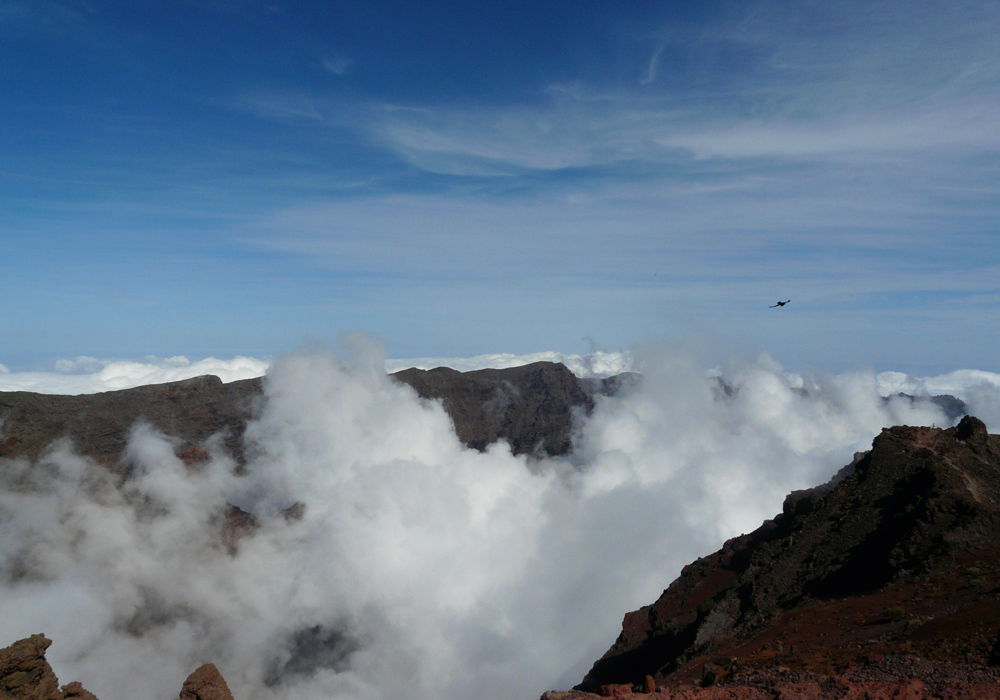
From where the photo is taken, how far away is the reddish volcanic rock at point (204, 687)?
36.2 metres

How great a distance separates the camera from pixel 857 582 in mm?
40250

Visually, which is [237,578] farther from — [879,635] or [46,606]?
[879,635]

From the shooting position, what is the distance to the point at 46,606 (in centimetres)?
15212

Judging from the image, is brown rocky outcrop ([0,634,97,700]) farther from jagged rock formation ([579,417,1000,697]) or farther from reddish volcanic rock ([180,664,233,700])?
jagged rock formation ([579,417,1000,697])

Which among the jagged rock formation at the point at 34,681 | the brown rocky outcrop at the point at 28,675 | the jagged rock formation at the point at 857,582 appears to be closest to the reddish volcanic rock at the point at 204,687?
the jagged rock formation at the point at 34,681

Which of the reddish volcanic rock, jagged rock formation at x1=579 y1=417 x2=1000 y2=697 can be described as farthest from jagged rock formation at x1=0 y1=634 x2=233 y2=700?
jagged rock formation at x1=579 y1=417 x2=1000 y2=697

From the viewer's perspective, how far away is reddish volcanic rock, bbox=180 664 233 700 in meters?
36.2

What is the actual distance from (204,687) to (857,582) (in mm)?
42563

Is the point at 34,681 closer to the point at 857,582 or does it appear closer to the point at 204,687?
the point at 204,687

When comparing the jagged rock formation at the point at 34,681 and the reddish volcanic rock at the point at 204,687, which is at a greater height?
the jagged rock formation at the point at 34,681

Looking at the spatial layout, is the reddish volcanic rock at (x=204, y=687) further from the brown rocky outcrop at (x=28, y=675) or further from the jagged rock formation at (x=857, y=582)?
the jagged rock formation at (x=857, y=582)

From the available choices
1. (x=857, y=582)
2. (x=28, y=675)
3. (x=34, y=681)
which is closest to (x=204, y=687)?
(x=34, y=681)

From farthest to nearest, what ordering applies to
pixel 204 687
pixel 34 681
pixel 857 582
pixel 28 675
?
pixel 857 582 → pixel 204 687 → pixel 34 681 → pixel 28 675

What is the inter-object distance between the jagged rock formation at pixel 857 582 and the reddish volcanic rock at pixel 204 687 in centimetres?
2709
